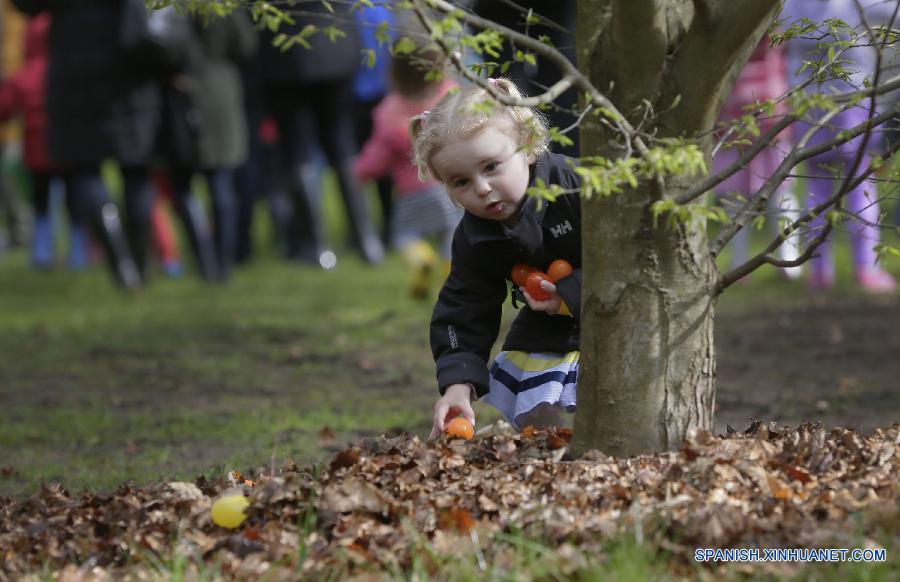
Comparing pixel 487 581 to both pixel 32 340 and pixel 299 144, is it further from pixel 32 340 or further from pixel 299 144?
pixel 299 144

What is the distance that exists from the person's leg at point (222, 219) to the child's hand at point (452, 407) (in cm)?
717

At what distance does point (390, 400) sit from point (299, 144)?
18.3ft

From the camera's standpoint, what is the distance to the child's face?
13.4ft

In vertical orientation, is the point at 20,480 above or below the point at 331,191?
below

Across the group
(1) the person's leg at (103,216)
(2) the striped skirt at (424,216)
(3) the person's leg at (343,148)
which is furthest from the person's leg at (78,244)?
(2) the striped skirt at (424,216)

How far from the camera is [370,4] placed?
3.27 meters

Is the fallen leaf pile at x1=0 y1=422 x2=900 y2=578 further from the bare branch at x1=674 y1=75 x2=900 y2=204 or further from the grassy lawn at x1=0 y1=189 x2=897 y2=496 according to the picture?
the grassy lawn at x1=0 y1=189 x2=897 y2=496

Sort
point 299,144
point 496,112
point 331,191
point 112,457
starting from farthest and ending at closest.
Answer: point 331,191
point 299,144
point 112,457
point 496,112

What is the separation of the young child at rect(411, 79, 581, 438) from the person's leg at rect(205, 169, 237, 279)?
688 centimetres

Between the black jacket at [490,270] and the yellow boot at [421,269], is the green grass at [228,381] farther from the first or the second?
the black jacket at [490,270]

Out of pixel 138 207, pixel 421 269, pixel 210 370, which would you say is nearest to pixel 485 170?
pixel 210 370

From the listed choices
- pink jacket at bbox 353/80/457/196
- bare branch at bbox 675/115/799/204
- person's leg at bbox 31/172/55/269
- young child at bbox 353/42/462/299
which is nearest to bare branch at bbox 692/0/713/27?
bare branch at bbox 675/115/799/204

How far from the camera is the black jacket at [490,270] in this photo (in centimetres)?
424

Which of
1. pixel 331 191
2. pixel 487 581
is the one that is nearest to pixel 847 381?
pixel 487 581
